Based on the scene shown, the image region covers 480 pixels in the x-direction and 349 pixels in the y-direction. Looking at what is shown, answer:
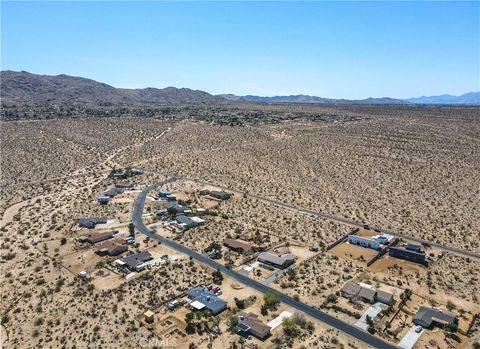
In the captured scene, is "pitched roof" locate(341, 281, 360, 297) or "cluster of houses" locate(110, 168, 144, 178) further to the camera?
"cluster of houses" locate(110, 168, 144, 178)

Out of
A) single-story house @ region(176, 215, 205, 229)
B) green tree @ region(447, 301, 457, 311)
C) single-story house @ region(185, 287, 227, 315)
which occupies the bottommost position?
green tree @ region(447, 301, 457, 311)

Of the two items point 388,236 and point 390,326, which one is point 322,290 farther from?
point 388,236

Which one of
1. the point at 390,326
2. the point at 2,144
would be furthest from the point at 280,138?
the point at 390,326

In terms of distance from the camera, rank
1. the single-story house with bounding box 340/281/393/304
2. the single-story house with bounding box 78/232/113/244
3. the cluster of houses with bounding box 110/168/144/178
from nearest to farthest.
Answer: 1. the single-story house with bounding box 340/281/393/304
2. the single-story house with bounding box 78/232/113/244
3. the cluster of houses with bounding box 110/168/144/178

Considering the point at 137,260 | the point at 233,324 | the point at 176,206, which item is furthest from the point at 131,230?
the point at 233,324

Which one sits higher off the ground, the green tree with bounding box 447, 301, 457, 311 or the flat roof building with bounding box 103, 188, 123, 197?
the flat roof building with bounding box 103, 188, 123, 197

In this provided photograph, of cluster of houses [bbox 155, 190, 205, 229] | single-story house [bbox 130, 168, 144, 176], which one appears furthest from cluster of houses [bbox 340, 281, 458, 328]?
single-story house [bbox 130, 168, 144, 176]

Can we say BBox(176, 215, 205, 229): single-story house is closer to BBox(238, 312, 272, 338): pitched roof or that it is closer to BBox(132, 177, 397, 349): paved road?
BBox(132, 177, 397, 349): paved road

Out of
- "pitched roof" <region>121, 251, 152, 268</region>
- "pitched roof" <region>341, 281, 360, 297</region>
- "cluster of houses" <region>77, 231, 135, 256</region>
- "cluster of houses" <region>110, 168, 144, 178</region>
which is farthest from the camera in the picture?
"cluster of houses" <region>110, 168, 144, 178</region>
